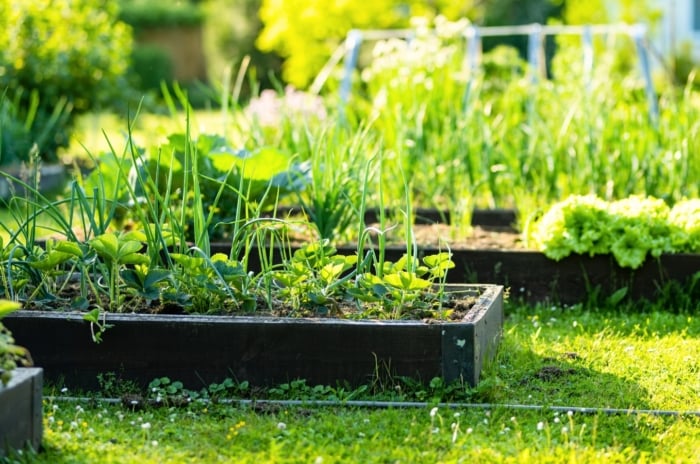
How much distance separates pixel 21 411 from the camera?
2.66 m

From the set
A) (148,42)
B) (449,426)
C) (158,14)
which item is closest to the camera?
(449,426)

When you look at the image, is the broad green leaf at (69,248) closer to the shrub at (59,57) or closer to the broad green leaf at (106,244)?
the broad green leaf at (106,244)

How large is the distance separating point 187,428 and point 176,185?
1.99m

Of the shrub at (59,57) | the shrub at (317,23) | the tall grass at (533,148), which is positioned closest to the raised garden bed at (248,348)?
the tall grass at (533,148)

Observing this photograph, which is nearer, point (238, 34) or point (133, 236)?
point (133, 236)

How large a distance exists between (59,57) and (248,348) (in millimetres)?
6549

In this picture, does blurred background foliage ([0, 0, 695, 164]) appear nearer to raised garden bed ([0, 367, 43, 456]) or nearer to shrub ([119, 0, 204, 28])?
shrub ([119, 0, 204, 28])

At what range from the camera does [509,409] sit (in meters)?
3.15

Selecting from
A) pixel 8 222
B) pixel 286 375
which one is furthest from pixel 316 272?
pixel 8 222

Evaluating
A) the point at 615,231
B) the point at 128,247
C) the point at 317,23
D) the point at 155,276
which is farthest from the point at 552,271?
the point at 317,23

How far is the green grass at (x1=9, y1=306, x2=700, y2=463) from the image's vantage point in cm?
276

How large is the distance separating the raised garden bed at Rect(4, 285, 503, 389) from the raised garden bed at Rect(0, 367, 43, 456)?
1.82ft

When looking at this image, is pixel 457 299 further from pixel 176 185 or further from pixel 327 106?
pixel 327 106

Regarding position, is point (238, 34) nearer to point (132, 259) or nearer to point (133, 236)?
point (133, 236)
